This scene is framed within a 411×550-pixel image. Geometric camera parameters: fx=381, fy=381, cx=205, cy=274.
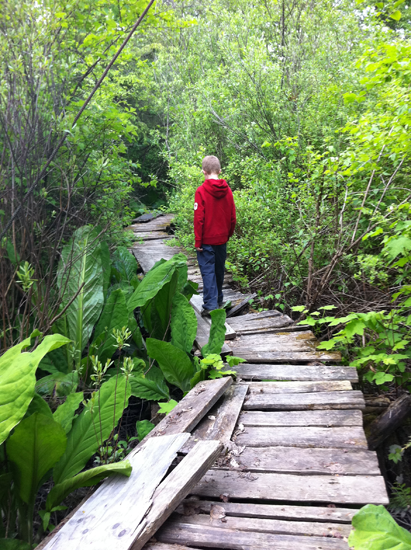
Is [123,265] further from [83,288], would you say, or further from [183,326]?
[183,326]

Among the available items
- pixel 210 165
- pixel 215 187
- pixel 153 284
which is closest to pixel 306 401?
pixel 153 284

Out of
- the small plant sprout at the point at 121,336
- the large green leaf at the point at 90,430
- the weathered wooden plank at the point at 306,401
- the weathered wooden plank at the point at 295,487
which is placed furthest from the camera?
the weathered wooden plank at the point at 306,401

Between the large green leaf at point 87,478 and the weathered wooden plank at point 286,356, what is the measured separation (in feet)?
6.19

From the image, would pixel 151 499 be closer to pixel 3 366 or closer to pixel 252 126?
pixel 3 366

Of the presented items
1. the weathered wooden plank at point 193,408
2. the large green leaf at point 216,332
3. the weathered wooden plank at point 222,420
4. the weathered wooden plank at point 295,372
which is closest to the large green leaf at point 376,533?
the weathered wooden plank at point 222,420

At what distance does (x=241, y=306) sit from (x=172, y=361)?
6.71 ft

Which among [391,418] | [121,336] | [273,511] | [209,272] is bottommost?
[391,418]

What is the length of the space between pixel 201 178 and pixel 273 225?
2.54m

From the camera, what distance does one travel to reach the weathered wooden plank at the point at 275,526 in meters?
1.64

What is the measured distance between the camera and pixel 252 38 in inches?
329

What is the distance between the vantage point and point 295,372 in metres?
3.29

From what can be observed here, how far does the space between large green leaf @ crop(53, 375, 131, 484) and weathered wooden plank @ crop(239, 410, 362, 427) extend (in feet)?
2.86

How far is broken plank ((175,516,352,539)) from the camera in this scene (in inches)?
64.5

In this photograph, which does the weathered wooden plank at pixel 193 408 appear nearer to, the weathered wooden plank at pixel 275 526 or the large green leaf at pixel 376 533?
the weathered wooden plank at pixel 275 526
